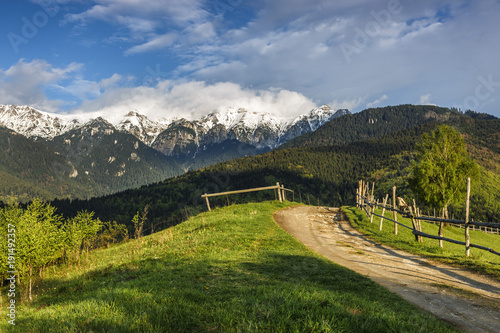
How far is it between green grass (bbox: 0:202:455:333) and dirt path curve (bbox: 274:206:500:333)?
0.90 metres

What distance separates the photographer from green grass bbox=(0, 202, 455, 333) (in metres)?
5.23

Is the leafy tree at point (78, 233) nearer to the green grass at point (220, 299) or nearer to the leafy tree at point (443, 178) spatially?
the green grass at point (220, 299)

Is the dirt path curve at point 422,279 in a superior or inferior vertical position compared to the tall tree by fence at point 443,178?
inferior

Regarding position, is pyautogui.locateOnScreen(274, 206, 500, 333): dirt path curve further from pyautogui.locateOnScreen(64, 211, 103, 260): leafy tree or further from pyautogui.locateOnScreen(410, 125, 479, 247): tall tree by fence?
pyautogui.locateOnScreen(64, 211, 103, 260): leafy tree

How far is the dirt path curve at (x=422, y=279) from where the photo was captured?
6980mm

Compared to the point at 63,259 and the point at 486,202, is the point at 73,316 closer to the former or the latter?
the point at 63,259

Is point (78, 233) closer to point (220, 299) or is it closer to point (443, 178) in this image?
point (220, 299)

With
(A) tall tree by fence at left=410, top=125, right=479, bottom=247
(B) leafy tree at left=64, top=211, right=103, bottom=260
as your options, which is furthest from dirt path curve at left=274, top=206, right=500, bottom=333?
(B) leafy tree at left=64, top=211, right=103, bottom=260

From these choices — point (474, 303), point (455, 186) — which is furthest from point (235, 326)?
point (455, 186)

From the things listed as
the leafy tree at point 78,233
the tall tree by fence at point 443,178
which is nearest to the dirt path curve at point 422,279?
the tall tree by fence at point 443,178

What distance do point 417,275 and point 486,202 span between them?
178 m

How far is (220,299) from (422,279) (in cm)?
813

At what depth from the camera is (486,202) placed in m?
144

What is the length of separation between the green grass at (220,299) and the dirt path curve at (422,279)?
0.90 m
